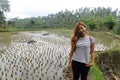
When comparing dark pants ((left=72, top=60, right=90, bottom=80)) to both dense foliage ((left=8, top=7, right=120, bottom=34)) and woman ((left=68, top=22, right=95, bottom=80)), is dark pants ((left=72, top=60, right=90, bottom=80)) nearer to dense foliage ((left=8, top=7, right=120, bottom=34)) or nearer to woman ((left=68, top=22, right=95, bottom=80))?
woman ((left=68, top=22, right=95, bottom=80))

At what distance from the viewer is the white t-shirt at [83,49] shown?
14.7 ft

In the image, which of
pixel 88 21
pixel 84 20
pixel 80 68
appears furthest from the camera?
pixel 84 20

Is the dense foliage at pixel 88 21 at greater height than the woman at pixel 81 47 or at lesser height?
lesser

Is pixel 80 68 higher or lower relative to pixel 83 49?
lower

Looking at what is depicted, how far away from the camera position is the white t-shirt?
4.48 m

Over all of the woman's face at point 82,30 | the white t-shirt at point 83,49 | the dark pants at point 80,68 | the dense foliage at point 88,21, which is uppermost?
the woman's face at point 82,30

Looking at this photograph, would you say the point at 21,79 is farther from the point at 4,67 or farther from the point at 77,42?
the point at 77,42

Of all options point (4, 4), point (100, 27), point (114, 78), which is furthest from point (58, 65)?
point (4, 4)

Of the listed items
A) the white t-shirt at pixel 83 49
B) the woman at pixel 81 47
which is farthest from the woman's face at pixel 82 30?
the white t-shirt at pixel 83 49

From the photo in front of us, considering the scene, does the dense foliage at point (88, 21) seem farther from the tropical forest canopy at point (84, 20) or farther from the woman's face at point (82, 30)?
the woman's face at point (82, 30)

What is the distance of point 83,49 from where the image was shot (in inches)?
178

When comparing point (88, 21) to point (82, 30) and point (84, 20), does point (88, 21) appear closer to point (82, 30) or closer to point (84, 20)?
point (84, 20)

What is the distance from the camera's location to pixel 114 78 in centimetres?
673

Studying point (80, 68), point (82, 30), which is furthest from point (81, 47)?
point (80, 68)
